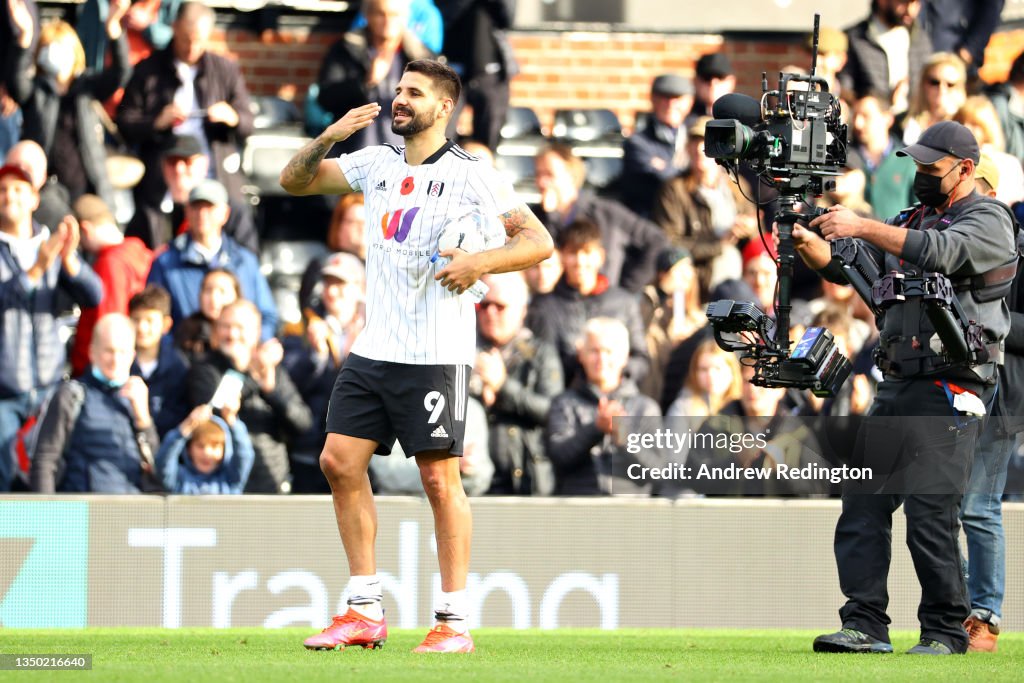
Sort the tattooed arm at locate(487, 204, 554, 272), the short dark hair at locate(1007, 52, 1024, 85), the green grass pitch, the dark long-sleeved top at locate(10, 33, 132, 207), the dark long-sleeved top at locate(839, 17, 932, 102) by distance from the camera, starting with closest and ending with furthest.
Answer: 1. the green grass pitch
2. the tattooed arm at locate(487, 204, 554, 272)
3. the dark long-sleeved top at locate(10, 33, 132, 207)
4. the dark long-sleeved top at locate(839, 17, 932, 102)
5. the short dark hair at locate(1007, 52, 1024, 85)

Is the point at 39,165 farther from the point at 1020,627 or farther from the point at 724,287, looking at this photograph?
the point at 1020,627

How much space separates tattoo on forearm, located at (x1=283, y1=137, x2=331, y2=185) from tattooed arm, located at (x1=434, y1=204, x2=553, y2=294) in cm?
73

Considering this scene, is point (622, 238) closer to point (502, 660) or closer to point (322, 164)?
point (322, 164)

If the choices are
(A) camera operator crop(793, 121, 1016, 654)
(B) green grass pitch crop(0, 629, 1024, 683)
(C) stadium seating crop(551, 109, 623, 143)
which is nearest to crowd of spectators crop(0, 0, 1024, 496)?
(C) stadium seating crop(551, 109, 623, 143)

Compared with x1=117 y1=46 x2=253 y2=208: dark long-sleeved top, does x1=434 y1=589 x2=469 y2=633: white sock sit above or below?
below

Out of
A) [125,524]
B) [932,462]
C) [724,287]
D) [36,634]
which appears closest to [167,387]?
[125,524]

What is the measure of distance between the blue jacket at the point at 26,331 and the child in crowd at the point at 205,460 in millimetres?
1011

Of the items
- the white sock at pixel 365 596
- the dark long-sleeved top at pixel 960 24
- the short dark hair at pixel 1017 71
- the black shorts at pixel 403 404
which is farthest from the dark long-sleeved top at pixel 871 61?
the white sock at pixel 365 596

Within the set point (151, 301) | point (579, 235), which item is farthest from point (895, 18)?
point (151, 301)

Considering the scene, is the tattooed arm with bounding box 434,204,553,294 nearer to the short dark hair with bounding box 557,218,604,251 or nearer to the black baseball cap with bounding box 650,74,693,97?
the short dark hair with bounding box 557,218,604,251

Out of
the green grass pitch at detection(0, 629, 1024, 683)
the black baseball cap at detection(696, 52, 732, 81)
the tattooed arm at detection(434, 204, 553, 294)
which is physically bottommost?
the green grass pitch at detection(0, 629, 1024, 683)

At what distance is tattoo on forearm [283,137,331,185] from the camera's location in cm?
684

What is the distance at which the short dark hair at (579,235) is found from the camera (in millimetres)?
10914

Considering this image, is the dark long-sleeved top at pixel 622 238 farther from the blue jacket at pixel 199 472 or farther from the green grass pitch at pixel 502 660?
the green grass pitch at pixel 502 660
